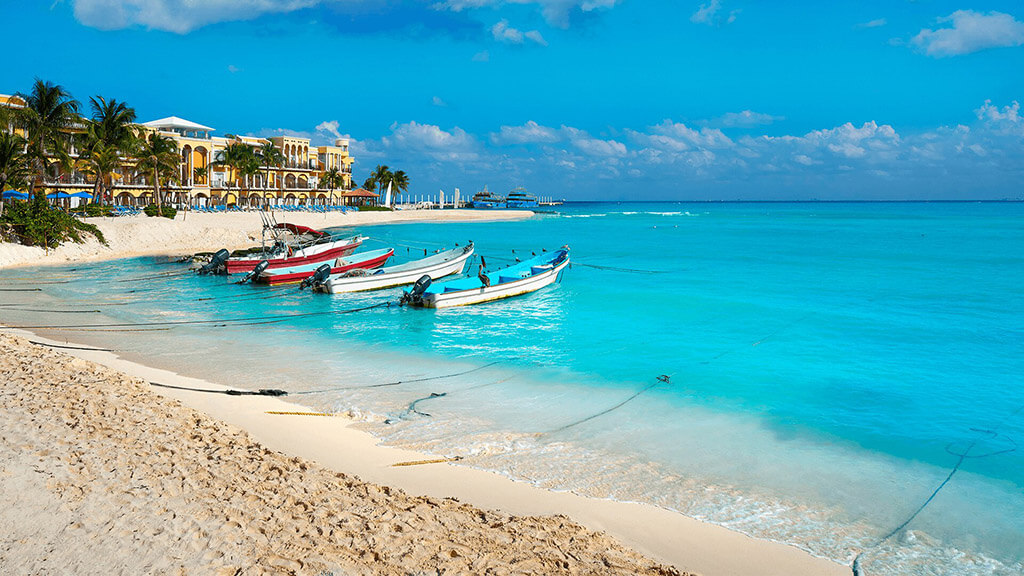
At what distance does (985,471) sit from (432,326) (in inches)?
550

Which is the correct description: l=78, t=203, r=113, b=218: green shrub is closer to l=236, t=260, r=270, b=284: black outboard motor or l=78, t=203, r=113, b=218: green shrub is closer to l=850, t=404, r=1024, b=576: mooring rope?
l=236, t=260, r=270, b=284: black outboard motor

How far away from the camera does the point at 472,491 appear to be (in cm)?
796

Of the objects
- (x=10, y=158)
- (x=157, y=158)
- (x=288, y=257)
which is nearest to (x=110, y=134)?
(x=157, y=158)

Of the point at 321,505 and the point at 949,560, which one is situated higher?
the point at 321,505

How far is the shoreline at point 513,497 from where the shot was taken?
6.73 meters

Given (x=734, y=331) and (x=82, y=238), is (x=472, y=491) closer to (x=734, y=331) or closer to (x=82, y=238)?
(x=734, y=331)

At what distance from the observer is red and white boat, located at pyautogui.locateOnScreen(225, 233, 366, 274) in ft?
96.1

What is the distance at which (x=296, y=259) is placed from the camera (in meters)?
29.8

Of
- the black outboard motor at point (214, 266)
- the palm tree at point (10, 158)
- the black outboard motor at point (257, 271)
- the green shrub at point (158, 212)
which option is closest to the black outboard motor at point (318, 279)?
the black outboard motor at point (257, 271)

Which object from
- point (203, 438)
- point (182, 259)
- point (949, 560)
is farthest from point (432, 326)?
point (182, 259)

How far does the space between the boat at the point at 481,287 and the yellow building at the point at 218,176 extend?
36.4m

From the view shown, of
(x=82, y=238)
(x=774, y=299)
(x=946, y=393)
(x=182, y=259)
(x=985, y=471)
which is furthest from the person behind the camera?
(x=82, y=238)

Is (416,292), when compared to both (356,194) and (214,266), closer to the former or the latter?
(214,266)

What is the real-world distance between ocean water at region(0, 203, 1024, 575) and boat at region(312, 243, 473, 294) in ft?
2.28
